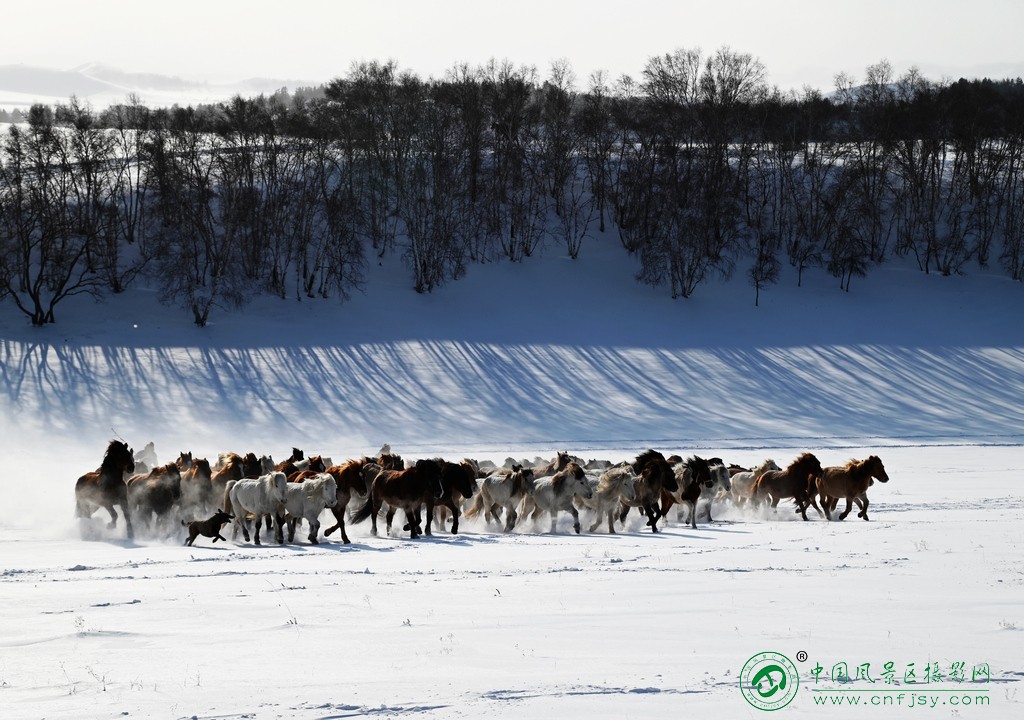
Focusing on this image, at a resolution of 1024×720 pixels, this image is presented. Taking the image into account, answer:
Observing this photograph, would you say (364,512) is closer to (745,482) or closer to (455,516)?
(455,516)

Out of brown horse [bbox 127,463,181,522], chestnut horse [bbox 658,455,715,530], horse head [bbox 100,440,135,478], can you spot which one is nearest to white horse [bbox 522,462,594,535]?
chestnut horse [bbox 658,455,715,530]

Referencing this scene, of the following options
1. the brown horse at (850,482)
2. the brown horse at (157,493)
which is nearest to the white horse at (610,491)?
the brown horse at (850,482)

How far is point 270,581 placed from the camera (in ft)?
34.2

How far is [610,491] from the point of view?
1605cm

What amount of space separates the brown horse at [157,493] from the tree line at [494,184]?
32.4m

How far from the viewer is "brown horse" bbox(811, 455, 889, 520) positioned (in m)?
16.7

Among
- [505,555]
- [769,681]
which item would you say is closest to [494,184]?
[505,555]

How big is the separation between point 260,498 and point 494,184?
4551 cm

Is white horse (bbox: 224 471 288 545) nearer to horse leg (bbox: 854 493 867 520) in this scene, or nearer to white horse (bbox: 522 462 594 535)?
white horse (bbox: 522 462 594 535)

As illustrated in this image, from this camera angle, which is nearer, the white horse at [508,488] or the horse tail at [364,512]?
the horse tail at [364,512]

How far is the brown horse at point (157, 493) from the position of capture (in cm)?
1548

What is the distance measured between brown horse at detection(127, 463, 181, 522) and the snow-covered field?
0.65m

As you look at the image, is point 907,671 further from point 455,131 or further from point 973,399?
point 455,131

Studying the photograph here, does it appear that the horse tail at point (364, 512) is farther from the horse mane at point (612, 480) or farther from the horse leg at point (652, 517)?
the horse leg at point (652, 517)
